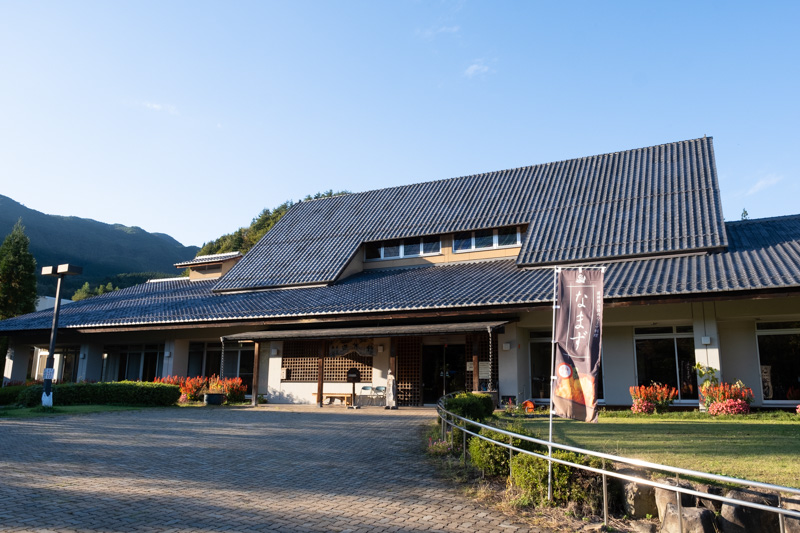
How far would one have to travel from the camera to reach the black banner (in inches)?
251

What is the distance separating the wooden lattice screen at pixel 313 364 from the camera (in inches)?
800

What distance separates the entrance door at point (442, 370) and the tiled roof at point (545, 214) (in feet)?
12.4

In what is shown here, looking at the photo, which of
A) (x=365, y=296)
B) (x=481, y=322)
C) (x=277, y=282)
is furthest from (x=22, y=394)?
(x=481, y=322)

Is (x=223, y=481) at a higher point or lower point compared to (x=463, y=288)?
lower

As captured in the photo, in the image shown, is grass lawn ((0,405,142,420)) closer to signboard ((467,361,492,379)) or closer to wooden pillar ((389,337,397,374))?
wooden pillar ((389,337,397,374))

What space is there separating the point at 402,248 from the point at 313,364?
6021mm

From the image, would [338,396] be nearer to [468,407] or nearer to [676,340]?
[468,407]

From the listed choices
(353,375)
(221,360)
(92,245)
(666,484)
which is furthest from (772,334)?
(92,245)

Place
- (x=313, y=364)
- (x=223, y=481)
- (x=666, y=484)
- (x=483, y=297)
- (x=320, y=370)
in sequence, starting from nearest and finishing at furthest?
1. (x=666, y=484)
2. (x=223, y=481)
3. (x=483, y=297)
4. (x=320, y=370)
5. (x=313, y=364)

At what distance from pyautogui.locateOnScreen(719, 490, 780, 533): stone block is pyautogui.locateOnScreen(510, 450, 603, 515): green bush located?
54.2 inches

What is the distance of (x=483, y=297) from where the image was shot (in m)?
17.1

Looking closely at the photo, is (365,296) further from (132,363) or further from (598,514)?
(598,514)

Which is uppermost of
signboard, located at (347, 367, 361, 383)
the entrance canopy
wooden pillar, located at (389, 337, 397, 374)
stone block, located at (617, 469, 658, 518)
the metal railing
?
the entrance canopy

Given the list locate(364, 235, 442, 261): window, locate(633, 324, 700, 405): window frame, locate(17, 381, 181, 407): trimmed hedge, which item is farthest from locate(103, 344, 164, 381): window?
locate(633, 324, 700, 405): window frame
